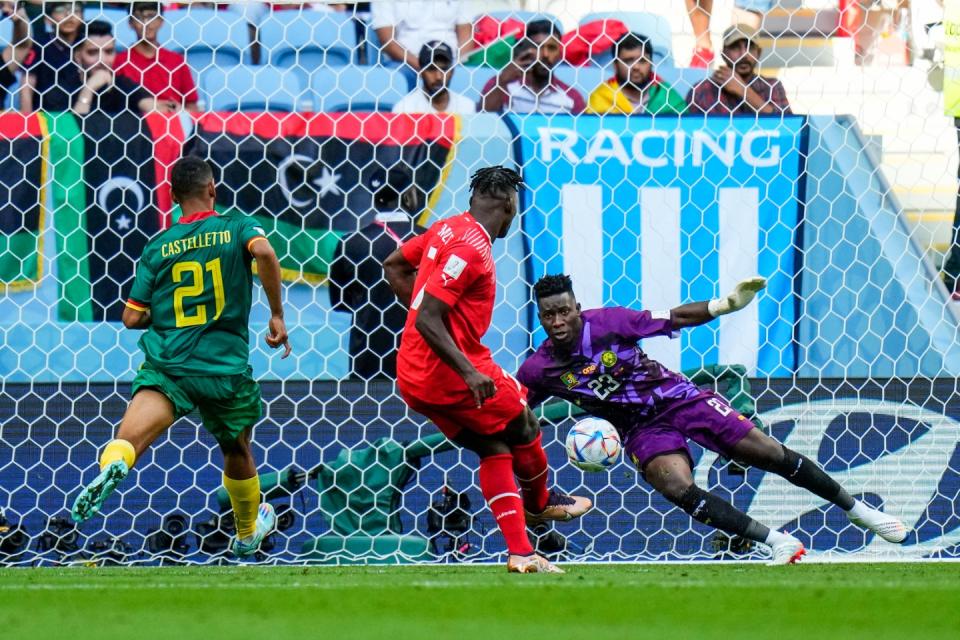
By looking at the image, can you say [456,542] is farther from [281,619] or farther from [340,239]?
[281,619]

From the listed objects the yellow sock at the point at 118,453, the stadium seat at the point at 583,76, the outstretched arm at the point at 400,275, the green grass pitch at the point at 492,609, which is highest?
the stadium seat at the point at 583,76

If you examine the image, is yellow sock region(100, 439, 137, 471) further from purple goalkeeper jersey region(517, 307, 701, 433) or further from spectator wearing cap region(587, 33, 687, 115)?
spectator wearing cap region(587, 33, 687, 115)

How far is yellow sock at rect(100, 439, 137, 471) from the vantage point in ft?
14.6

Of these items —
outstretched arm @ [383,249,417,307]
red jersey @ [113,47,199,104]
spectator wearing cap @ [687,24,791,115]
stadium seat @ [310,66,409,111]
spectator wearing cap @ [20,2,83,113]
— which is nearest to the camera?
outstretched arm @ [383,249,417,307]

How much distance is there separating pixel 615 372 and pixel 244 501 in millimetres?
1597

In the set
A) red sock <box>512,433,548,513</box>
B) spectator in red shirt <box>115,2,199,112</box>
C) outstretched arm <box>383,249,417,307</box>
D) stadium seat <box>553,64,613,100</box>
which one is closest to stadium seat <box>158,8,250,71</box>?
spectator in red shirt <box>115,2,199,112</box>

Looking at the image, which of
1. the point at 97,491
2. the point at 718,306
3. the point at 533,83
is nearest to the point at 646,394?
the point at 718,306

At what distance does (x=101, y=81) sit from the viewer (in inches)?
272

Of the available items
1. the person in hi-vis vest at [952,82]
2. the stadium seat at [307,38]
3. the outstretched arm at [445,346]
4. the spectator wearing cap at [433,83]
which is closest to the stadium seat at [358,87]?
the spectator wearing cap at [433,83]

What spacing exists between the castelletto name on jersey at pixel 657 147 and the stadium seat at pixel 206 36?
2.99 meters

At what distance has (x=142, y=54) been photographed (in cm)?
744

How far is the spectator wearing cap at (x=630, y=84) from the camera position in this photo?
729cm

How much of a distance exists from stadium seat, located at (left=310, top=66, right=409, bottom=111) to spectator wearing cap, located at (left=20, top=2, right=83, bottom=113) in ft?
4.79

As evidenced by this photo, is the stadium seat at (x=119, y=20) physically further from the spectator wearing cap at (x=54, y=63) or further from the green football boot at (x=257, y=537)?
the green football boot at (x=257, y=537)
